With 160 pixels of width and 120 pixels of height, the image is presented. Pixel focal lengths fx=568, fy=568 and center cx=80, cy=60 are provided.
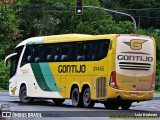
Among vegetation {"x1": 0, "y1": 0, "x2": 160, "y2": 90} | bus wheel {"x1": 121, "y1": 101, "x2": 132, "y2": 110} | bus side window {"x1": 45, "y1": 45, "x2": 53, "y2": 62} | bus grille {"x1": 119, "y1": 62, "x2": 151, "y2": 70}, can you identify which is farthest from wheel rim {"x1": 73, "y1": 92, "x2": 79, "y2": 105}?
vegetation {"x1": 0, "y1": 0, "x2": 160, "y2": 90}

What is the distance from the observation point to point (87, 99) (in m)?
25.2

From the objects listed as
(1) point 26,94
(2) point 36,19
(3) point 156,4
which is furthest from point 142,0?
(1) point 26,94

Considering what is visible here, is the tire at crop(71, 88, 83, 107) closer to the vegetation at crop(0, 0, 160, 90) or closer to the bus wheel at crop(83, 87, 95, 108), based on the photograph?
the bus wheel at crop(83, 87, 95, 108)

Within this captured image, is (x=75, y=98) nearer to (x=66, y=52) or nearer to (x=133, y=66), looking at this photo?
(x=66, y=52)

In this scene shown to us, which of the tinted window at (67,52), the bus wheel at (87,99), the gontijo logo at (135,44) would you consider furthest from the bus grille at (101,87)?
the gontijo logo at (135,44)

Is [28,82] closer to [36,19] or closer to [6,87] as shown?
[6,87]

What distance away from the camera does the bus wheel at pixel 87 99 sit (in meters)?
25.0

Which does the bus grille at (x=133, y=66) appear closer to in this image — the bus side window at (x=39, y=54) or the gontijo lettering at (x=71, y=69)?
the gontijo lettering at (x=71, y=69)

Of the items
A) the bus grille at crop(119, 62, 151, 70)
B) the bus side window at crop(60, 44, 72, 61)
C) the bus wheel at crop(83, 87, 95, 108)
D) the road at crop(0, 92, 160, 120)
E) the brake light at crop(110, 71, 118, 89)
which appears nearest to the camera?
the road at crop(0, 92, 160, 120)

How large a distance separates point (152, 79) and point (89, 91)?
9.22ft

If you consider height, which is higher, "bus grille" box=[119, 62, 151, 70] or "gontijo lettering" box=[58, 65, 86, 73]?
"bus grille" box=[119, 62, 151, 70]

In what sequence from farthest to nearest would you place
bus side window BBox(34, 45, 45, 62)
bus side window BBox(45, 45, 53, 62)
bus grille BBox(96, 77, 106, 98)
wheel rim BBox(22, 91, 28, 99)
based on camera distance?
wheel rim BBox(22, 91, 28, 99) < bus side window BBox(34, 45, 45, 62) < bus side window BBox(45, 45, 53, 62) < bus grille BBox(96, 77, 106, 98)

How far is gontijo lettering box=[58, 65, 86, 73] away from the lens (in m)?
25.6

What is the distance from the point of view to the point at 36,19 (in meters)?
73.8
